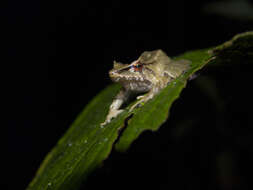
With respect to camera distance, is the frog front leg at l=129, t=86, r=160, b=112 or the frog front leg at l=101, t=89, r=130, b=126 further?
the frog front leg at l=101, t=89, r=130, b=126

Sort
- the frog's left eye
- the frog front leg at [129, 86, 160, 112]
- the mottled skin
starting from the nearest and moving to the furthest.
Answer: the frog front leg at [129, 86, 160, 112]
the mottled skin
the frog's left eye

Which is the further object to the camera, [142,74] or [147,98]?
[142,74]

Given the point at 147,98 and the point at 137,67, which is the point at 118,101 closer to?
the point at 137,67

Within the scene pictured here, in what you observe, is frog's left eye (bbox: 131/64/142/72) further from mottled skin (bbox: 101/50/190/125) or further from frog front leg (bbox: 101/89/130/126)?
frog front leg (bbox: 101/89/130/126)

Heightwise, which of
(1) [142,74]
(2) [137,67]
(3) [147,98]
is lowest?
(3) [147,98]

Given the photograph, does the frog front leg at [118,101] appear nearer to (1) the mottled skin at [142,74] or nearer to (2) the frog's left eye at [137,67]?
(1) the mottled skin at [142,74]

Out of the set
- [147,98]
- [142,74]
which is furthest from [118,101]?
[147,98]

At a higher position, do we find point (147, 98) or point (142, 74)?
point (142, 74)

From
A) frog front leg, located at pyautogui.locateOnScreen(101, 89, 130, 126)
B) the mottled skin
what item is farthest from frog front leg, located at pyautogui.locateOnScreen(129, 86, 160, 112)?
frog front leg, located at pyautogui.locateOnScreen(101, 89, 130, 126)

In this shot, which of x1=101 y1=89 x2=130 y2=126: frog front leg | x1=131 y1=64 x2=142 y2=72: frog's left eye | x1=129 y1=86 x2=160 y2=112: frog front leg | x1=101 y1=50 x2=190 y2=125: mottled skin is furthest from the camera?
x1=131 y1=64 x2=142 y2=72: frog's left eye
